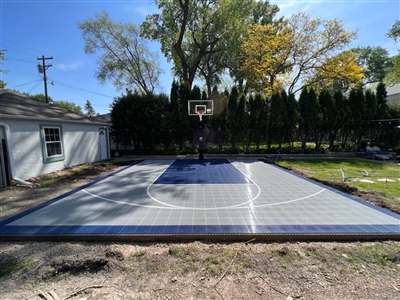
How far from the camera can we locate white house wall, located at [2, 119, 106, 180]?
23.4 feet

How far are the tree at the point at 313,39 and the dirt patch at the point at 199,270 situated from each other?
16.7 metres

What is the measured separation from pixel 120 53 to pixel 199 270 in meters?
23.1

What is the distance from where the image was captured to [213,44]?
18.8m

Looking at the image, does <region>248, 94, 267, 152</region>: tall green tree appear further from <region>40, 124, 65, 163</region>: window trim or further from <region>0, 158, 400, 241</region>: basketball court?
<region>40, 124, 65, 163</region>: window trim

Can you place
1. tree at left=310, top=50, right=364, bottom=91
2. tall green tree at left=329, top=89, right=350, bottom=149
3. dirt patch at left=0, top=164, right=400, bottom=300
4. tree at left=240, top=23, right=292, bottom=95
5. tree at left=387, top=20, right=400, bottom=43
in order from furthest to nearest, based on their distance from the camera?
tree at left=387, top=20, right=400, bottom=43 < tree at left=240, top=23, right=292, bottom=95 < tree at left=310, top=50, right=364, bottom=91 < tall green tree at left=329, top=89, right=350, bottom=149 < dirt patch at left=0, top=164, right=400, bottom=300

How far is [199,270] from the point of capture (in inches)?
99.9

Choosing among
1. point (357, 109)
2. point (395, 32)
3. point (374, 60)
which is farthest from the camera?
point (374, 60)

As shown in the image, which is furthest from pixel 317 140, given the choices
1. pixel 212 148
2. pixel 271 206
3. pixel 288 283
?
pixel 288 283

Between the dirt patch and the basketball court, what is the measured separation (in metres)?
0.20

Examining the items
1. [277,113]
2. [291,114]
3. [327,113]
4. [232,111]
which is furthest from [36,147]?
[327,113]

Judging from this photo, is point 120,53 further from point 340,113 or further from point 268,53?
point 340,113

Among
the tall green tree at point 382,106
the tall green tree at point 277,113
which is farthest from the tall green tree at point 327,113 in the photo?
the tall green tree at point 382,106

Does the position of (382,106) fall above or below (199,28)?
below

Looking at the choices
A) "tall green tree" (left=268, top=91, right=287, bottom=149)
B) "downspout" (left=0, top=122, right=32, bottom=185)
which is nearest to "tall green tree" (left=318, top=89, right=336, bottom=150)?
"tall green tree" (left=268, top=91, right=287, bottom=149)
